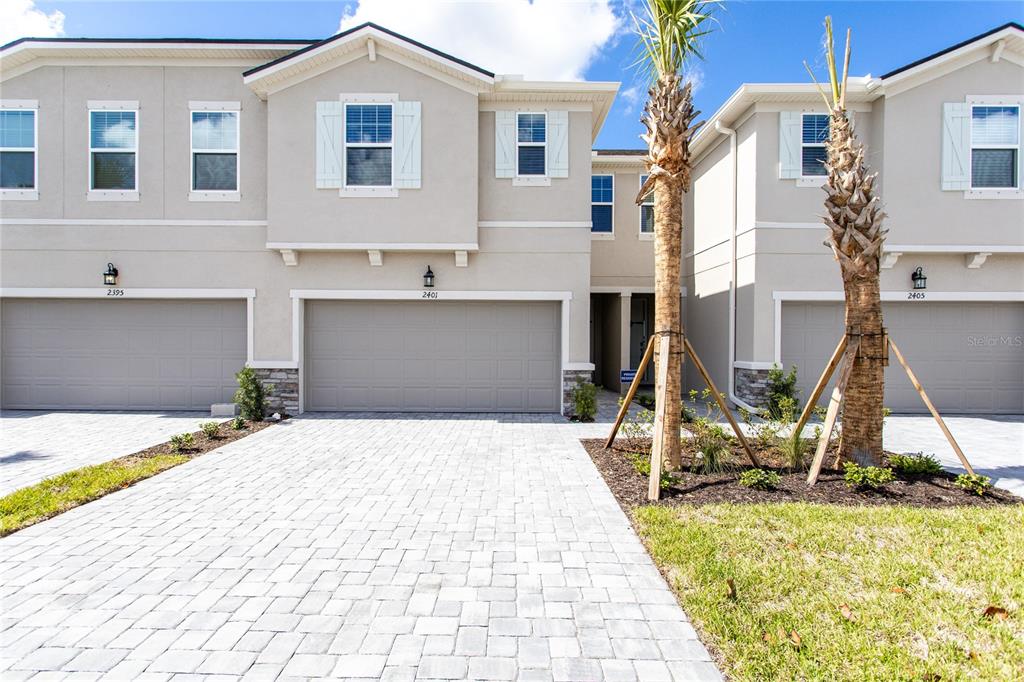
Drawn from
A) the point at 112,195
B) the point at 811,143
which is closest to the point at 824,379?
the point at 811,143

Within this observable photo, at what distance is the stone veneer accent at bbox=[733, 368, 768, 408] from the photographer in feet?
33.8

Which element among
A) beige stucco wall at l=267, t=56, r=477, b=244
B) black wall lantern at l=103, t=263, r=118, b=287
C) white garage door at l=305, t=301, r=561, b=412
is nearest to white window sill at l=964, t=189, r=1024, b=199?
white garage door at l=305, t=301, r=561, b=412

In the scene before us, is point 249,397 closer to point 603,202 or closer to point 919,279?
point 603,202

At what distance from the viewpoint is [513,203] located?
10.2 m

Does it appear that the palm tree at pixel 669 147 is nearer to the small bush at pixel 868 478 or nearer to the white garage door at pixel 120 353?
the small bush at pixel 868 478

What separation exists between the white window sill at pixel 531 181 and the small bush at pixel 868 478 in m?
7.22

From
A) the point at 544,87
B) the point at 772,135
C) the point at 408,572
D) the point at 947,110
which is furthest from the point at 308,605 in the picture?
the point at 947,110

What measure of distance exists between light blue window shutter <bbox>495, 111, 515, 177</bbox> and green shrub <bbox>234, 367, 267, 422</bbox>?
627 cm

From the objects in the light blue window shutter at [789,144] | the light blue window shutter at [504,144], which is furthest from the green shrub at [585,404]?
the light blue window shutter at [789,144]

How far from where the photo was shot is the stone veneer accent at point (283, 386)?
10.2 meters

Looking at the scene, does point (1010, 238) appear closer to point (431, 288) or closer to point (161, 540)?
point (431, 288)

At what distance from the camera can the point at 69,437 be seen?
316 inches

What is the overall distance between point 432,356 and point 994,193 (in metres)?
11.8

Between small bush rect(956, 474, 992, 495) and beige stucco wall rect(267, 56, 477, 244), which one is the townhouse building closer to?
beige stucco wall rect(267, 56, 477, 244)
